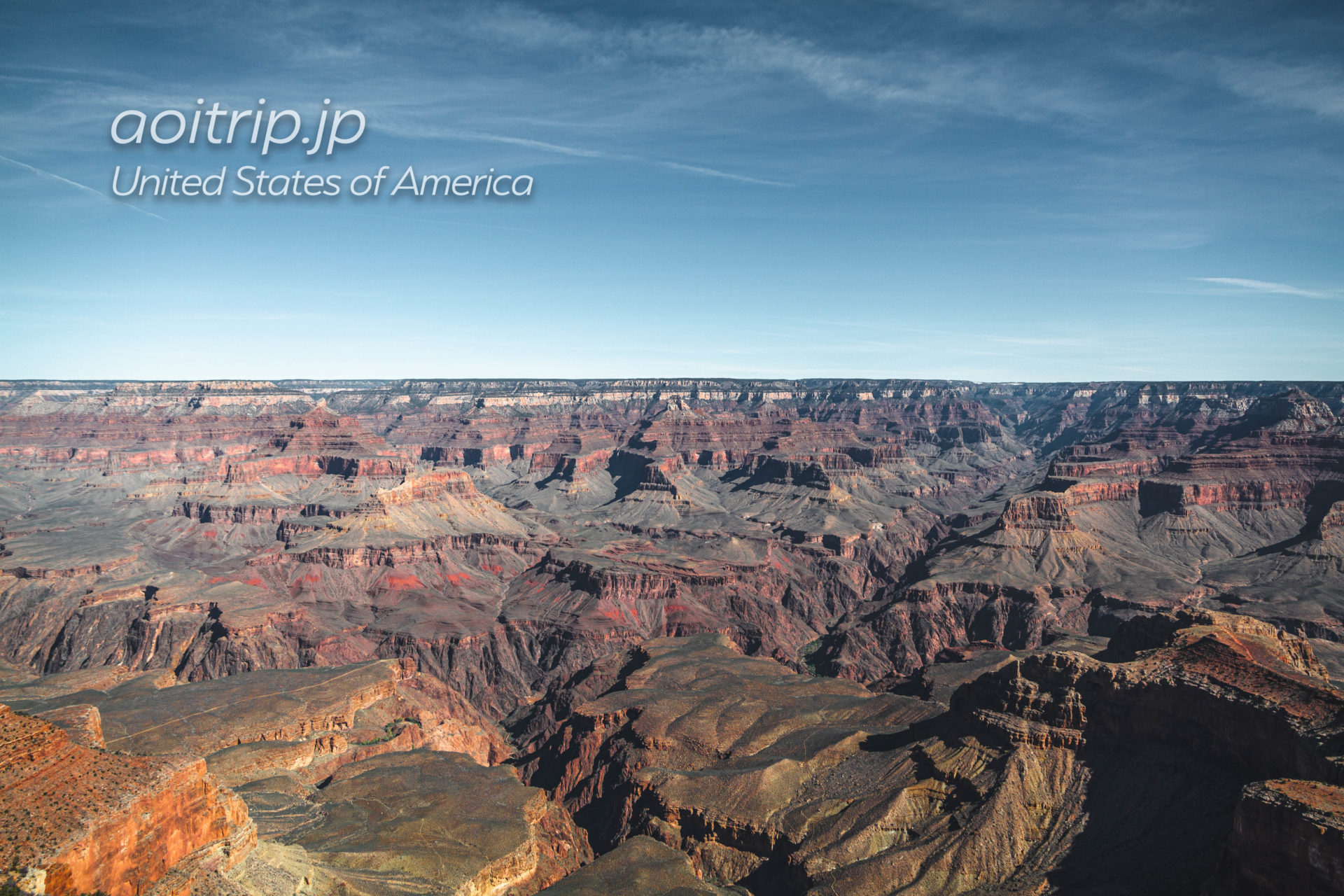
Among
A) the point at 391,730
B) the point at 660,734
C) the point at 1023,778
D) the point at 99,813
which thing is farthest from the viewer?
the point at 391,730

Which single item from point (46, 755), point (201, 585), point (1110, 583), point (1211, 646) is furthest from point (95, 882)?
point (1110, 583)

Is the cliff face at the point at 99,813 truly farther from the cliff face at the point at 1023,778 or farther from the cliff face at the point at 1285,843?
the cliff face at the point at 1285,843

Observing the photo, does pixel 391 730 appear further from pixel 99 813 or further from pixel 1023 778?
pixel 1023 778

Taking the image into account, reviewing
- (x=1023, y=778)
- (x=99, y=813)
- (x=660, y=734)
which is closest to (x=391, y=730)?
(x=660, y=734)

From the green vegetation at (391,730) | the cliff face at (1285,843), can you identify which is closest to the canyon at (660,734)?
the cliff face at (1285,843)

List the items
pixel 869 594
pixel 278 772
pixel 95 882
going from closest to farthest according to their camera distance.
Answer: pixel 95 882 < pixel 278 772 < pixel 869 594

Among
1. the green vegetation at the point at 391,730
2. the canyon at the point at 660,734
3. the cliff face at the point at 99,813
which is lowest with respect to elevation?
the green vegetation at the point at 391,730

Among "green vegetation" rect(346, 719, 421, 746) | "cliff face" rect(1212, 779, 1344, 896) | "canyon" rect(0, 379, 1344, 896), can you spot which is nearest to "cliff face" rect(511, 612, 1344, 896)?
"cliff face" rect(1212, 779, 1344, 896)

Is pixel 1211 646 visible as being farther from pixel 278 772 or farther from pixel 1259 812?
pixel 278 772
